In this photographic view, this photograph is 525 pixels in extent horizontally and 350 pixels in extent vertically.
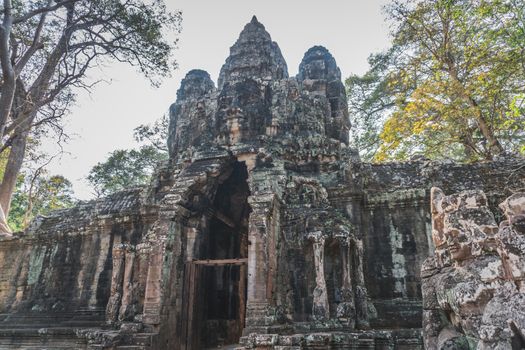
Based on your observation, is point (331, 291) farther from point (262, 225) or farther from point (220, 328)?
point (220, 328)

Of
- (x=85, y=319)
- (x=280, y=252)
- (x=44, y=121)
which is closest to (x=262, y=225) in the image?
(x=280, y=252)

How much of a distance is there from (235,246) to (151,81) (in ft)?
21.3

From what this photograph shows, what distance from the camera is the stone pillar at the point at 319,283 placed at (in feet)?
24.4

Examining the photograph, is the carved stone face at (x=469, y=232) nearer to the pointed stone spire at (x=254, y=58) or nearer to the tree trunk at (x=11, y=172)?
the pointed stone spire at (x=254, y=58)

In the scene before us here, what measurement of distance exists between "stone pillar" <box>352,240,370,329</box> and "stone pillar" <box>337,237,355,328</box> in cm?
18

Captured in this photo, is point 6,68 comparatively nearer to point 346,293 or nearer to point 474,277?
point 346,293

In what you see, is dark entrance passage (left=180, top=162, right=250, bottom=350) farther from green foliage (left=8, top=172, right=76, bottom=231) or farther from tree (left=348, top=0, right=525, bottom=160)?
green foliage (left=8, top=172, right=76, bottom=231)

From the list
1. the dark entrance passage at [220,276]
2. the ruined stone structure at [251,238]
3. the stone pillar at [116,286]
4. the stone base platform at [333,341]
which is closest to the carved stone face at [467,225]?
the stone base platform at [333,341]

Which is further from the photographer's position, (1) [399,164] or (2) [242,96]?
(2) [242,96]

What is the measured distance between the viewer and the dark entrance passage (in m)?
9.06

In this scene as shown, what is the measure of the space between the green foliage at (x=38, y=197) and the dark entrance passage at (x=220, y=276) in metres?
16.4

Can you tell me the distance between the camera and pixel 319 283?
7.64 meters

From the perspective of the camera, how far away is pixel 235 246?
12.0 m

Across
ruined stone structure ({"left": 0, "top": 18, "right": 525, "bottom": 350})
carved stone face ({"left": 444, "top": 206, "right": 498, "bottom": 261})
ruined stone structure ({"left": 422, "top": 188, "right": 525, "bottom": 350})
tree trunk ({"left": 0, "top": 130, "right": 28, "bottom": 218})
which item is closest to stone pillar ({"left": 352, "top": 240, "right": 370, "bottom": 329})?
ruined stone structure ({"left": 0, "top": 18, "right": 525, "bottom": 350})
